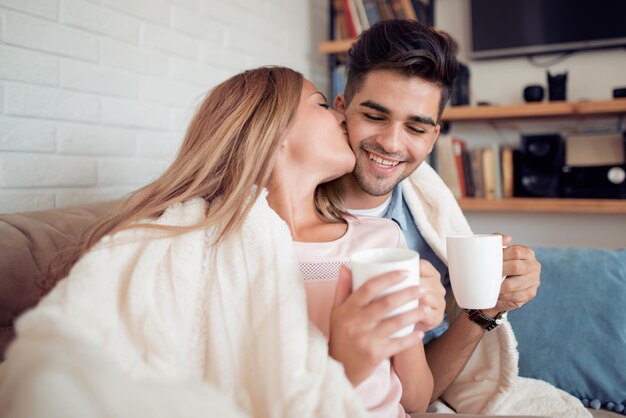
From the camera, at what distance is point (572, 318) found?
1330 mm

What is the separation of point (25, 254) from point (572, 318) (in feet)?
4.13

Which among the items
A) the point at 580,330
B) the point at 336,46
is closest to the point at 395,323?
the point at 580,330

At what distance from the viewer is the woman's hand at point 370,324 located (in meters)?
0.69

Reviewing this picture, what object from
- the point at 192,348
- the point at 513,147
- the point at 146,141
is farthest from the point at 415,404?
the point at 513,147

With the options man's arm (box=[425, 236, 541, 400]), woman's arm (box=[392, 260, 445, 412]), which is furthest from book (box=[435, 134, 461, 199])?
woman's arm (box=[392, 260, 445, 412])

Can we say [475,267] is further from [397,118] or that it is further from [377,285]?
[397,118]

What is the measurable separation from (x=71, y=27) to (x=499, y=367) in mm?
1503

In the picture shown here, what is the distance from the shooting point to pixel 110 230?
964mm

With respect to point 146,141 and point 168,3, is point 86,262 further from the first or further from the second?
point 168,3

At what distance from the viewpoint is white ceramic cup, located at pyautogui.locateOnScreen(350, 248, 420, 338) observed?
2.27 feet

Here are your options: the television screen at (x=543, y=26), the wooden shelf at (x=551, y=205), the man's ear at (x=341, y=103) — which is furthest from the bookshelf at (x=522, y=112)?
the man's ear at (x=341, y=103)

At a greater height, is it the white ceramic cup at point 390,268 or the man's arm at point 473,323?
the white ceramic cup at point 390,268

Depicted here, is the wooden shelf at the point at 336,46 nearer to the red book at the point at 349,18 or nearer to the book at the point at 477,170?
the red book at the point at 349,18

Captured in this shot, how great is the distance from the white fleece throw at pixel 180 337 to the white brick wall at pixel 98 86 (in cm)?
76
